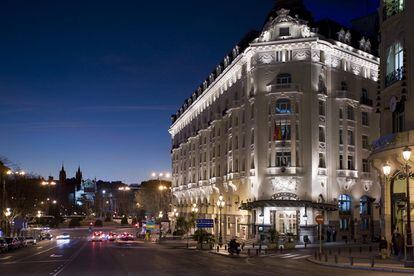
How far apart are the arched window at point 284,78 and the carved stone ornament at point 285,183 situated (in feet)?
37.3

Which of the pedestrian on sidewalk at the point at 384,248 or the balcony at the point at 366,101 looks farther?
the balcony at the point at 366,101

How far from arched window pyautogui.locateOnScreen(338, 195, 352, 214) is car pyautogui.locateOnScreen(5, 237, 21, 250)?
38.0 m

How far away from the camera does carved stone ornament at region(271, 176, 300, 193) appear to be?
70062mm

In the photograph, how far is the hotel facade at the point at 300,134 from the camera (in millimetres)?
70312

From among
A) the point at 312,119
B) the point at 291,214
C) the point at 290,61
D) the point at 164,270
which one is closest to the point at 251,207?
the point at 291,214

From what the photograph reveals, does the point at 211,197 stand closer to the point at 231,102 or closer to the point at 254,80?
the point at 231,102

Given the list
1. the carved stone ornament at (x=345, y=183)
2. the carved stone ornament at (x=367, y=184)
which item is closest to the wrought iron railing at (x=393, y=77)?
the carved stone ornament at (x=345, y=183)

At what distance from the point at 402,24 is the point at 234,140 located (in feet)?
137

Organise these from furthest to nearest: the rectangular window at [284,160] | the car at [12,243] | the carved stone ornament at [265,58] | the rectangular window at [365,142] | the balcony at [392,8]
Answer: the rectangular window at [365,142] → the carved stone ornament at [265,58] → the rectangular window at [284,160] → the car at [12,243] → the balcony at [392,8]

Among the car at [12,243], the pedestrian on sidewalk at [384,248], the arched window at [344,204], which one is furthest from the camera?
the arched window at [344,204]

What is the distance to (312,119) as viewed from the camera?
71312 millimetres

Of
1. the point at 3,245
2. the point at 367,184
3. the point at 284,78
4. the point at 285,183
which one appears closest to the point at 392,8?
the point at 284,78

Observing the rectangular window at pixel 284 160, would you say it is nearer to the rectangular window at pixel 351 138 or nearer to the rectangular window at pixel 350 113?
the rectangular window at pixel 351 138

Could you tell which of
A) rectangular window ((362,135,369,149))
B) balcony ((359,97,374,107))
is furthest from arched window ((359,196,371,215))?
balcony ((359,97,374,107))
